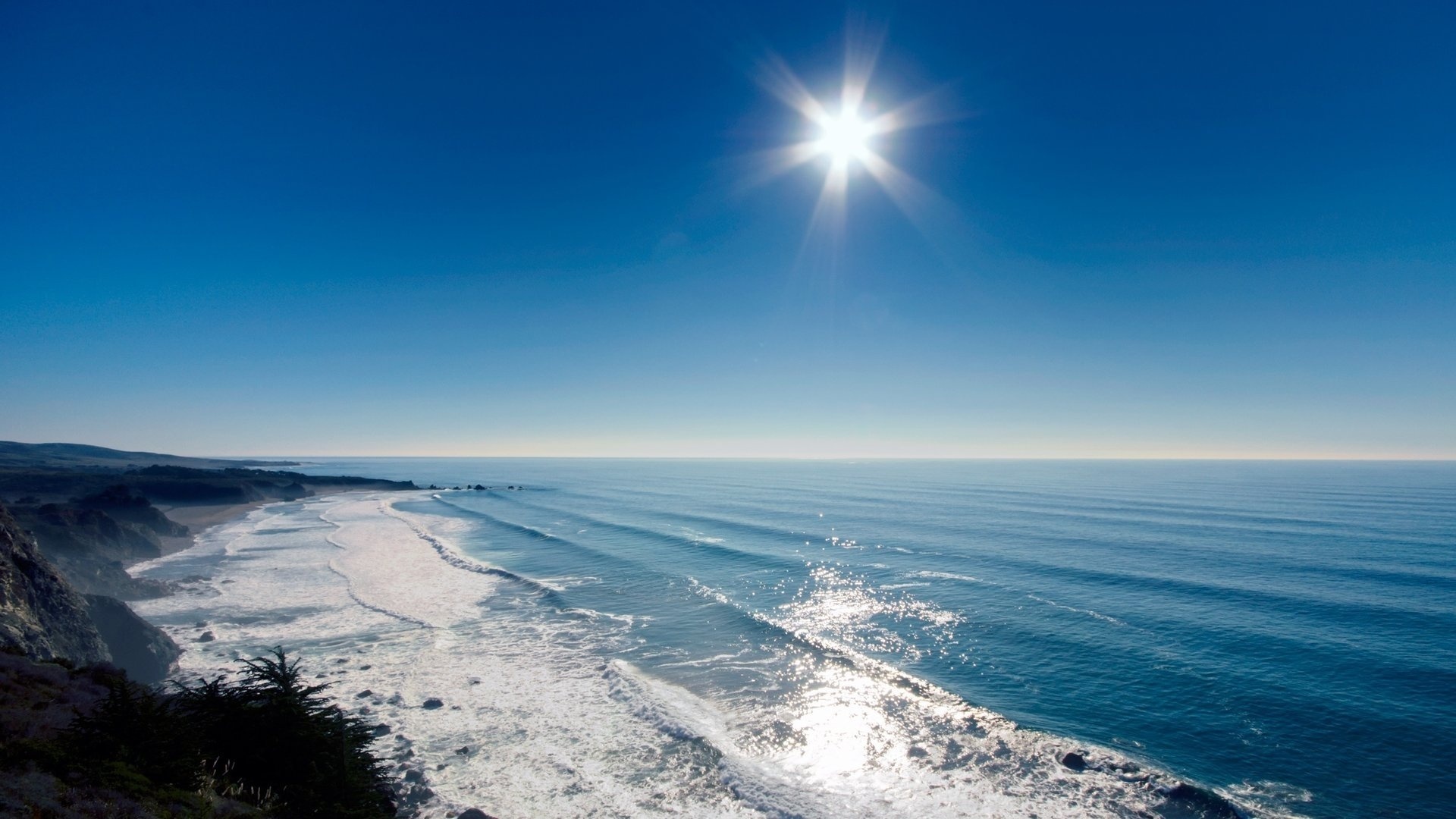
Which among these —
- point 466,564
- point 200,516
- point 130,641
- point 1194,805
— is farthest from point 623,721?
point 200,516

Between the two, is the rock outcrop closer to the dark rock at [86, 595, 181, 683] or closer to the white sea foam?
the dark rock at [86, 595, 181, 683]

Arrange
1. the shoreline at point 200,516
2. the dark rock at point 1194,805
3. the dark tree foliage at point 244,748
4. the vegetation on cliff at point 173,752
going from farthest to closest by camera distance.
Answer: the shoreline at point 200,516 < the dark rock at point 1194,805 < the dark tree foliage at point 244,748 < the vegetation on cliff at point 173,752

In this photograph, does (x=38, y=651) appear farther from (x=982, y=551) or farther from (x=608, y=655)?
(x=982, y=551)

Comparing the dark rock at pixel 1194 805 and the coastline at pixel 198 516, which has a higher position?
the coastline at pixel 198 516

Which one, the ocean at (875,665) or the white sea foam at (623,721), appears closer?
the white sea foam at (623,721)

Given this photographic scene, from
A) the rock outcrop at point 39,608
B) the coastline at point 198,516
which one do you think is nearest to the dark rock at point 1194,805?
the rock outcrop at point 39,608

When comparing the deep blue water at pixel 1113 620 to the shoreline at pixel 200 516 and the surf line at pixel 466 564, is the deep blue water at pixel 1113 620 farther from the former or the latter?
the shoreline at pixel 200 516

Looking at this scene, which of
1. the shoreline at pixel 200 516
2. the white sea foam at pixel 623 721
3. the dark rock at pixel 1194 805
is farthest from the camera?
the shoreline at pixel 200 516
